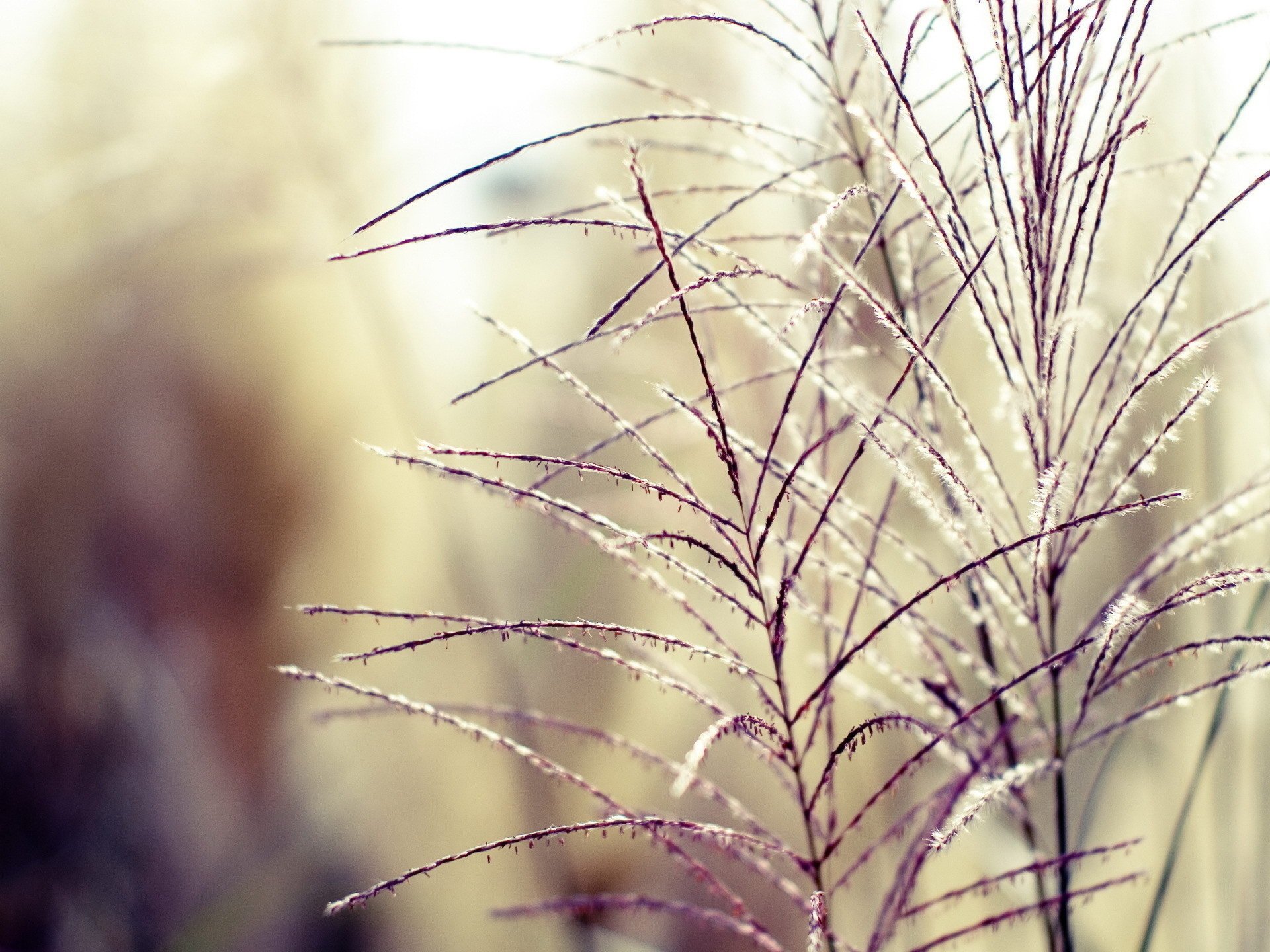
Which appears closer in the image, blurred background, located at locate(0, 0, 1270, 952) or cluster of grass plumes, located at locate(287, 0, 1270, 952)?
cluster of grass plumes, located at locate(287, 0, 1270, 952)

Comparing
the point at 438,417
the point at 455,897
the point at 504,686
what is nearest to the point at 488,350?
the point at 438,417

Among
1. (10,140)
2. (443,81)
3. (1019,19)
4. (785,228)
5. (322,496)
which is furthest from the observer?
(322,496)

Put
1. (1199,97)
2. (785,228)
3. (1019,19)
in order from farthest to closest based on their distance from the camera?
(785,228)
(1199,97)
(1019,19)

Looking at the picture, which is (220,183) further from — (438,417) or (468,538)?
(468,538)

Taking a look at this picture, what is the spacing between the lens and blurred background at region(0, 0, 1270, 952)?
4.00ft

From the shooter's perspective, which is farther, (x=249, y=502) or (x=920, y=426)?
(x=249, y=502)

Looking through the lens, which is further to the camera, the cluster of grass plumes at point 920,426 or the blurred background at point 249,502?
the blurred background at point 249,502

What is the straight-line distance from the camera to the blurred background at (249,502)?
1218 mm

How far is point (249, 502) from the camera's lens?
1.37 metres

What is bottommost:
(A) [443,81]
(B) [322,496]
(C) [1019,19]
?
(C) [1019,19]

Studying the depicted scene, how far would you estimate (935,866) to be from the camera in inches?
42.9

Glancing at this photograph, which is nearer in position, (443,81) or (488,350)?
(443,81)

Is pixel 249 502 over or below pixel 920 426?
over

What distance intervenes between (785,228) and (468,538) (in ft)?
2.31
